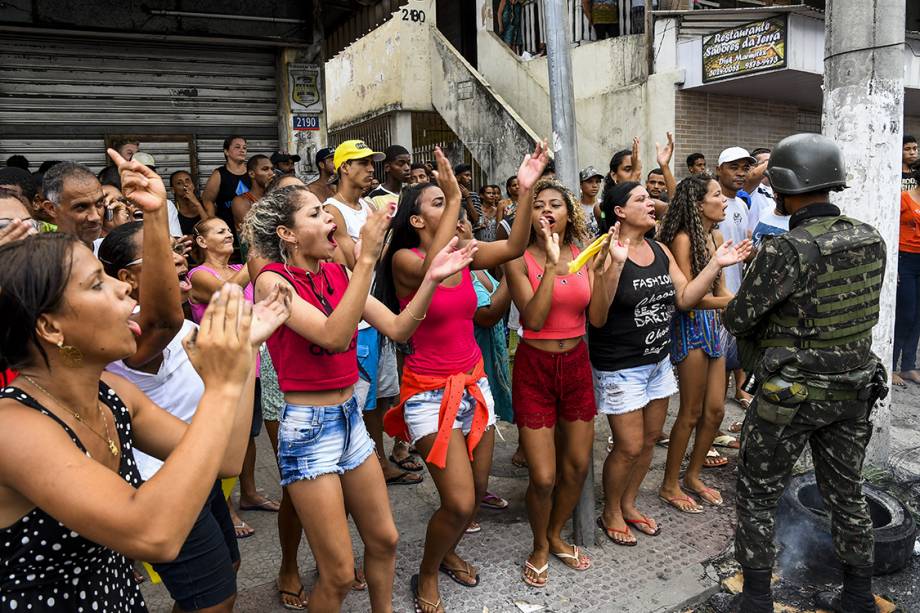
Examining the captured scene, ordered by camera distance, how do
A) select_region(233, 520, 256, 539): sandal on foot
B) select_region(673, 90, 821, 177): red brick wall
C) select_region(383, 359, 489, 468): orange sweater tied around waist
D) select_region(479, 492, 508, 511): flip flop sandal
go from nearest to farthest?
select_region(383, 359, 489, 468): orange sweater tied around waist
select_region(233, 520, 256, 539): sandal on foot
select_region(479, 492, 508, 511): flip flop sandal
select_region(673, 90, 821, 177): red brick wall

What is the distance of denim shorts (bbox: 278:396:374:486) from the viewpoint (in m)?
2.92

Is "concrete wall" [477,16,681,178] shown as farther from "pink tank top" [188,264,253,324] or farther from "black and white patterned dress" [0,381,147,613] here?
"black and white patterned dress" [0,381,147,613]

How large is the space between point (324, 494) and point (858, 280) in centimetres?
263

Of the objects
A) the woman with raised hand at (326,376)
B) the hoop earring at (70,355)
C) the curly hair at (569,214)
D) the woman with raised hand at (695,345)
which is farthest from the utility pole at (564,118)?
the hoop earring at (70,355)

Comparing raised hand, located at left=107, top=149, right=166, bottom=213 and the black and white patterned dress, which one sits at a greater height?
raised hand, located at left=107, top=149, right=166, bottom=213

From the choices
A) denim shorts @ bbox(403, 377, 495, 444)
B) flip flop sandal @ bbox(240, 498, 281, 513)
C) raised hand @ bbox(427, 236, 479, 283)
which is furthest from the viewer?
flip flop sandal @ bbox(240, 498, 281, 513)

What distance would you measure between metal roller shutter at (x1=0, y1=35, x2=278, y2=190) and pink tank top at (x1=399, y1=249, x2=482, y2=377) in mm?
6281

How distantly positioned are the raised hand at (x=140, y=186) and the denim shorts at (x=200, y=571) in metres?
1.04

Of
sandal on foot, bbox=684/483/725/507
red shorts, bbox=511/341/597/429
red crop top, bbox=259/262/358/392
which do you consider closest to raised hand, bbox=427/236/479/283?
red crop top, bbox=259/262/358/392

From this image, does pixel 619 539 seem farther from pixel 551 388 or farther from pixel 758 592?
pixel 551 388

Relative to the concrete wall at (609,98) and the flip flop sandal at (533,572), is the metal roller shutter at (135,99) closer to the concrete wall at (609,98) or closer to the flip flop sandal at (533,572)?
the concrete wall at (609,98)

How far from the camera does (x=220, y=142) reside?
355 inches

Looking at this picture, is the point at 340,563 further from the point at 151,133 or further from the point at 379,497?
the point at 151,133

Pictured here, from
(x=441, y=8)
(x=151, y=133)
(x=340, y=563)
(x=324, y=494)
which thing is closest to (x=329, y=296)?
(x=324, y=494)
